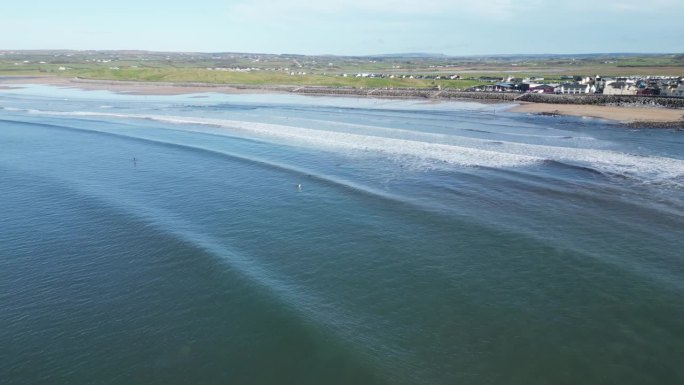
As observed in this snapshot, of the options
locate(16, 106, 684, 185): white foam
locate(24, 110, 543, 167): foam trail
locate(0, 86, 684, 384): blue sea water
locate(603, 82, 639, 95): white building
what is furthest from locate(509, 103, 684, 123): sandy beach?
locate(24, 110, 543, 167): foam trail

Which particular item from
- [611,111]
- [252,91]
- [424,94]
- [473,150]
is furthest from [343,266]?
[252,91]

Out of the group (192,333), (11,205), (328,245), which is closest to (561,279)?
(328,245)

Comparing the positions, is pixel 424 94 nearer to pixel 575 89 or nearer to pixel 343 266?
pixel 575 89

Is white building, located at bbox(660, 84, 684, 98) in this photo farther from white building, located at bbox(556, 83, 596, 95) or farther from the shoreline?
white building, located at bbox(556, 83, 596, 95)

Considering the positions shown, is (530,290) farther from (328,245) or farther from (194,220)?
(194,220)

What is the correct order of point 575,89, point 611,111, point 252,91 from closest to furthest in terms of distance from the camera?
point 611,111, point 575,89, point 252,91

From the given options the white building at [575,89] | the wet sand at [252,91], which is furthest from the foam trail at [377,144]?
the white building at [575,89]
